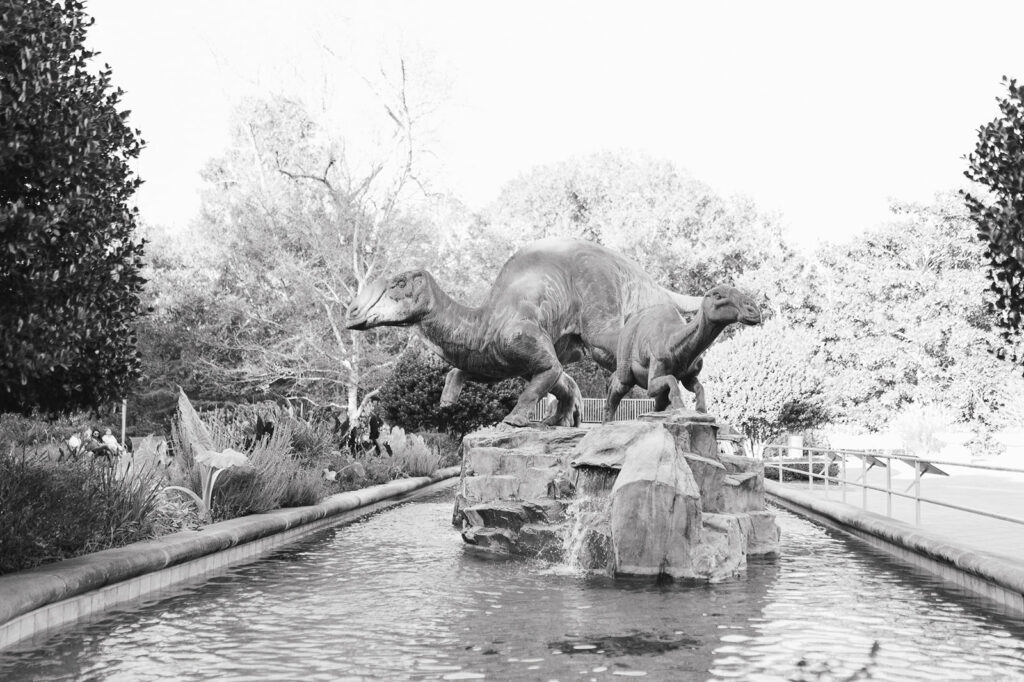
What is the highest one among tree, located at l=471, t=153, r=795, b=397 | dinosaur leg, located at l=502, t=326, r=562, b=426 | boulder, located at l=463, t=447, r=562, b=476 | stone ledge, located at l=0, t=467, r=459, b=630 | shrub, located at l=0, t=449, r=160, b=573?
tree, located at l=471, t=153, r=795, b=397

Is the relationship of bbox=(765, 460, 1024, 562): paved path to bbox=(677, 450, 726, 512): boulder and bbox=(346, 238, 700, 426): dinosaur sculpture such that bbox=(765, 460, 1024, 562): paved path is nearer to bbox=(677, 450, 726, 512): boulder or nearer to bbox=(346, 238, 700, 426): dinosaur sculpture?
bbox=(677, 450, 726, 512): boulder

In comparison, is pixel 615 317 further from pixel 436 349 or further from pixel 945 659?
pixel 945 659

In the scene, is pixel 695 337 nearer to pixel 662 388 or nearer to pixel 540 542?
pixel 662 388

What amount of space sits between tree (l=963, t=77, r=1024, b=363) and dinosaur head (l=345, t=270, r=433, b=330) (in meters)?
7.36

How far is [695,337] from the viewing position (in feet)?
36.9

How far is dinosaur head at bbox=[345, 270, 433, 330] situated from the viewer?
12.8 m

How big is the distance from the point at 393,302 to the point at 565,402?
8.66 feet

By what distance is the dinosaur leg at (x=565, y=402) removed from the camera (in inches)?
530

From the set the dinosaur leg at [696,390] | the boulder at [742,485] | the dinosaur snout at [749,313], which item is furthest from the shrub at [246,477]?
the dinosaur snout at [749,313]

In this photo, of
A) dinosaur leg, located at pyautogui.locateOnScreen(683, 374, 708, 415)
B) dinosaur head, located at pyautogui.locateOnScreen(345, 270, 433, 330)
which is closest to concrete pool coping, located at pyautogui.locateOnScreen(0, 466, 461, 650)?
dinosaur head, located at pyautogui.locateOnScreen(345, 270, 433, 330)

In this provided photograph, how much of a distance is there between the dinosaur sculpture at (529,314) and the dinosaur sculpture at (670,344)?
1.83 ft

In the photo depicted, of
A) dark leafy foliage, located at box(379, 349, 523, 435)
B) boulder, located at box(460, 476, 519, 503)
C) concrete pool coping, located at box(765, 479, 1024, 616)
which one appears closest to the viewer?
concrete pool coping, located at box(765, 479, 1024, 616)

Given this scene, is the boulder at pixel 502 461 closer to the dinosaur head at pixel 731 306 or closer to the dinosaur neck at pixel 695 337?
the dinosaur neck at pixel 695 337

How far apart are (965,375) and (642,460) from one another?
3248 centimetres
